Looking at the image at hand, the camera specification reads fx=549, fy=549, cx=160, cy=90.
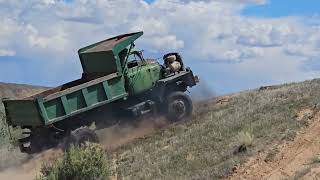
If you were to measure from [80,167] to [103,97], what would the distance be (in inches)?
175

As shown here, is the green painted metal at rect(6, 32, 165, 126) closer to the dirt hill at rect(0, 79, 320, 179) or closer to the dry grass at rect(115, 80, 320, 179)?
the dirt hill at rect(0, 79, 320, 179)

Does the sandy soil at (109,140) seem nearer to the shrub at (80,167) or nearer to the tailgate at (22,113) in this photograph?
the tailgate at (22,113)

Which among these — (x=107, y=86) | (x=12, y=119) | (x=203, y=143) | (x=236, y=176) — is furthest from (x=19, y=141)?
(x=236, y=176)

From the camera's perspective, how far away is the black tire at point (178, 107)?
19016 mm

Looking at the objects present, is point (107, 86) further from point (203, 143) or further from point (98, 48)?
point (203, 143)

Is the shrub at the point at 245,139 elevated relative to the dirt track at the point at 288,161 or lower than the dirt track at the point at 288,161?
elevated

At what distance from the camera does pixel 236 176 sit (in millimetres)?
11758

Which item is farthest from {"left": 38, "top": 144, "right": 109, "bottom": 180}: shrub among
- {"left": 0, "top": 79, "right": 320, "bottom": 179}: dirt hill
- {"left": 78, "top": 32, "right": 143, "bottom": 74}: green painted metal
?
{"left": 78, "top": 32, "right": 143, "bottom": 74}: green painted metal

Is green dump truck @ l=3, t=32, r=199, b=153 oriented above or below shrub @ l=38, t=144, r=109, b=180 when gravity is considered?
above

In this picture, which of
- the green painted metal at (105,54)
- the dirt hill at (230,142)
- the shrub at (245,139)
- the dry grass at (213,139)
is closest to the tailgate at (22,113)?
the dirt hill at (230,142)

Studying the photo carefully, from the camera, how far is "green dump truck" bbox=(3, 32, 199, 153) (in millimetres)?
16312

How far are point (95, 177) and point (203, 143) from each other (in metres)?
3.19

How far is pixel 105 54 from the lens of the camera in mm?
18016

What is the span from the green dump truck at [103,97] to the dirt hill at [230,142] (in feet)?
2.29
